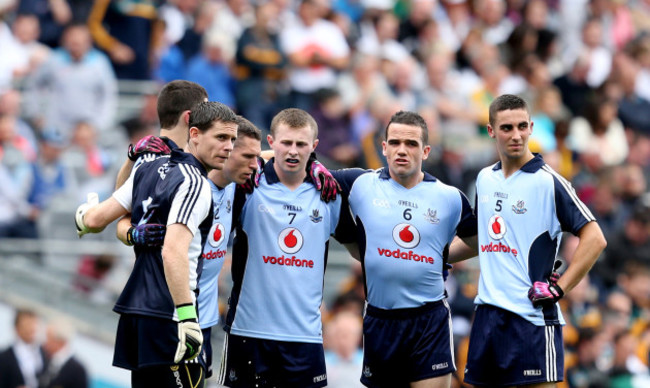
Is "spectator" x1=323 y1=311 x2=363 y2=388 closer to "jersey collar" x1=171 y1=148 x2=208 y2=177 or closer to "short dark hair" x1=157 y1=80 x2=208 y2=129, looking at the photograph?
"short dark hair" x1=157 y1=80 x2=208 y2=129

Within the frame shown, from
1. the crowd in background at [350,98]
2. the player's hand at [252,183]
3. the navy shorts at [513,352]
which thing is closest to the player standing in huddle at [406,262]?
the navy shorts at [513,352]

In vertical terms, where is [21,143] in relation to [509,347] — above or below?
above

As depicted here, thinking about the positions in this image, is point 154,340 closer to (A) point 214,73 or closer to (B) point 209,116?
(B) point 209,116

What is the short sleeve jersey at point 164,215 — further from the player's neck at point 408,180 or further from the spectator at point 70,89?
the spectator at point 70,89

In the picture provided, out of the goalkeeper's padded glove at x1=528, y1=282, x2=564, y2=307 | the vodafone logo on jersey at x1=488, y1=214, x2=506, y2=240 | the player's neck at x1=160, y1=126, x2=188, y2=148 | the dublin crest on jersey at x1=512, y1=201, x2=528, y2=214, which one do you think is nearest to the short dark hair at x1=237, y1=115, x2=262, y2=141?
the player's neck at x1=160, y1=126, x2=188, y2=148

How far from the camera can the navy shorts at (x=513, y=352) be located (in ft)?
27.6

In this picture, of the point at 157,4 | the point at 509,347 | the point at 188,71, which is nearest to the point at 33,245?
the point at 188,71

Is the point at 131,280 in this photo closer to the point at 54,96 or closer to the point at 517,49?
the point at 54,96

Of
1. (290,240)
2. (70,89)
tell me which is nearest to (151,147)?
(290,240)

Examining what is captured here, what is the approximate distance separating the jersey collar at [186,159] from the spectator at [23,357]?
19.4 ft

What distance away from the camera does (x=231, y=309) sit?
8.82 meters

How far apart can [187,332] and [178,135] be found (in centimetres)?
171

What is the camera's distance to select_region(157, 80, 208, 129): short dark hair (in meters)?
8.20

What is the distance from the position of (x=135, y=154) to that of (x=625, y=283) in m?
8.48
